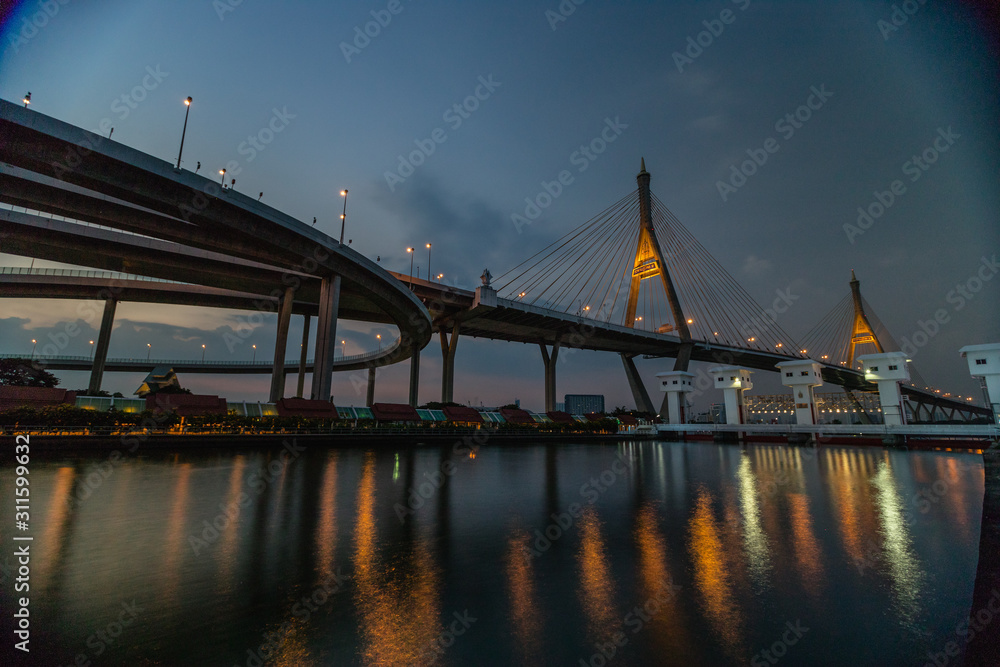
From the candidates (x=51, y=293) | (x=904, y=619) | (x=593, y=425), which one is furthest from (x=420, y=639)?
(x=51, y=293)

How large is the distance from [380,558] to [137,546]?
147 inches

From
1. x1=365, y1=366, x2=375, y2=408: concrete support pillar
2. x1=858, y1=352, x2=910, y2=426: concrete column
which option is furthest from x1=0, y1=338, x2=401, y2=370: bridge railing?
x1=858, y1=352, x2=910, y2=426: concrete column

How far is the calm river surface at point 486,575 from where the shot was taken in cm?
352

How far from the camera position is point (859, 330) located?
84375 millimetres

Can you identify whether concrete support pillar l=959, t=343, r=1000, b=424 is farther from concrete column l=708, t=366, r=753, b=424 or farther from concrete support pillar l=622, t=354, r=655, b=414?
concrete support pillar l=622, t=354, r=655, b=414

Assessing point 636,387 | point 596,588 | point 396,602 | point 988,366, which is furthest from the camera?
point 636,387

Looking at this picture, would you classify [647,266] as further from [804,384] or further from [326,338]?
[326,338]

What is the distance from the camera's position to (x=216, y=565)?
5.50 meters

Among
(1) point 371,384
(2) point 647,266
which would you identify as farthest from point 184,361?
(2) point 647,266

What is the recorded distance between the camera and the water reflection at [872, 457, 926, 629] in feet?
14.4

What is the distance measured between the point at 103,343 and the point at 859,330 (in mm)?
124316

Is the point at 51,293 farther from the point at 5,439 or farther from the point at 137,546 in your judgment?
the point at 137,546

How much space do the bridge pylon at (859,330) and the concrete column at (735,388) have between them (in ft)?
171

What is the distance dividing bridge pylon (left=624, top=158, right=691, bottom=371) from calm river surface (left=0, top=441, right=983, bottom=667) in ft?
155
